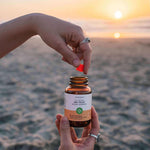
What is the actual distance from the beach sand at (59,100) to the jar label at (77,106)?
185 cm

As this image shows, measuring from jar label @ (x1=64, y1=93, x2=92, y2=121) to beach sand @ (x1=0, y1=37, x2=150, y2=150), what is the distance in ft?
6.08

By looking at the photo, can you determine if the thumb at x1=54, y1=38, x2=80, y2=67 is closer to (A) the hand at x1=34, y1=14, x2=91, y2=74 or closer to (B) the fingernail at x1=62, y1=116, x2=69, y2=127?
(A) the hand at x1=34, y1=14, x2=91, y2=74

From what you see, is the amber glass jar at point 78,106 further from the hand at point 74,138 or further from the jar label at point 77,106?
the hand at point 74,138

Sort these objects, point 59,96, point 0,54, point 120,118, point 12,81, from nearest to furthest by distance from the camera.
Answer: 1. point 0,54
2. point 120,118
3. point 59,96
4. point 12,81

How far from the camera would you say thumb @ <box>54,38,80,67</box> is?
245 cm

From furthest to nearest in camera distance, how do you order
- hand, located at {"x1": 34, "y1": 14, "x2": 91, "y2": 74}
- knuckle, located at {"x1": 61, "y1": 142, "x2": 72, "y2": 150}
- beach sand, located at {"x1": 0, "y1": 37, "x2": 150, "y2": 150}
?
beach sand, located at {"x1": 0, "y1": 37, "x2": 150, "y2": 150}
hand, located at {"x1": 34, "y1": 14, "x2": 91, "y2": 74}
knuckle, located at {"x1": 61, "y1": 142, "x2": 72, "y2": 150}

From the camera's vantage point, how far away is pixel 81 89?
102 inches

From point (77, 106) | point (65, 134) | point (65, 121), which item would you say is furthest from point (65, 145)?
point (77, 106)

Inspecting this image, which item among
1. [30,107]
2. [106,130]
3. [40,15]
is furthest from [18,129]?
[40,15]

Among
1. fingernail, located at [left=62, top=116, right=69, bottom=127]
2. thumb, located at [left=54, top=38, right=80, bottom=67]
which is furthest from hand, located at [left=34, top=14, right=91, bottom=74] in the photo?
fingernail, located at [left=62, top=116, right=69, bottom=127]

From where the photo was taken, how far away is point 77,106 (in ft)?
8.16

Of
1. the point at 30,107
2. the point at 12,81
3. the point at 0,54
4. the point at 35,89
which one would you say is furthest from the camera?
the point at 12,81

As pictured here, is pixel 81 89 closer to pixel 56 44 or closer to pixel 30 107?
pixel 56 44

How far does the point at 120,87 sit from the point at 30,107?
9.65 ft
